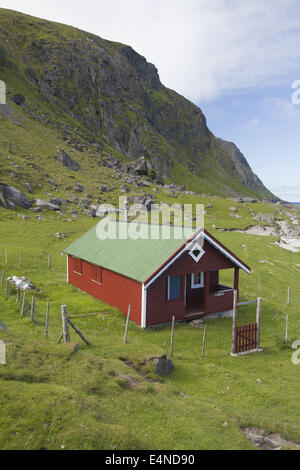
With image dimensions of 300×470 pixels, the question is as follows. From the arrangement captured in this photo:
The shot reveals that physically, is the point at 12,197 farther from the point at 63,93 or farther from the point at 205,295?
the point at 63,93

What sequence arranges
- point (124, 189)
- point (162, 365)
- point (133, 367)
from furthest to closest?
point (124, 189)
point (162, 365)
point (133, 367)

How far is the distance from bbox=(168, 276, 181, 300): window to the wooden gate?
5.72 metres

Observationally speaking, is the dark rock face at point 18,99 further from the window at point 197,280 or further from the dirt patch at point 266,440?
the dirt patch at point 266,440

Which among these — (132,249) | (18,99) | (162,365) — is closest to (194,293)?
(132,249)

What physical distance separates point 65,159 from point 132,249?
81.1 m

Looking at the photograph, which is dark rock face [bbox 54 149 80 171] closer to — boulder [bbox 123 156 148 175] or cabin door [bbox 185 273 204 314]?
boulder [bbox 123 156 148 175]

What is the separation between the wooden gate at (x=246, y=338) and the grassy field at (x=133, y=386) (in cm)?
82

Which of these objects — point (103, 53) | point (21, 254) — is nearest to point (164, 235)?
point (21, 254)

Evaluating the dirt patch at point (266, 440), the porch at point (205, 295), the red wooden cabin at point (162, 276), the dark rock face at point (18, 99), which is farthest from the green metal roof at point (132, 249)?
the dark rock face at point (18, 99)

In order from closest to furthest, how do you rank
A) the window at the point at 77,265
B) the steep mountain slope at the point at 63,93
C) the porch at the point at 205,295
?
the porch at the point at 205,295
the window at the point at 77,265
the steep mountain slope at the point at 63,93

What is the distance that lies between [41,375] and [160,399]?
15.7ft

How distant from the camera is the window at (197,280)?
2722cm

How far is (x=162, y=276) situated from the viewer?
24328 mm

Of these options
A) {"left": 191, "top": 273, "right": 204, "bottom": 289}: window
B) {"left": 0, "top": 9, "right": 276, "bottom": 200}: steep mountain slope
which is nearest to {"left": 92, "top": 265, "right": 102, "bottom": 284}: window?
{"left": 191, "top": 273, "right": 204, "bottom": 289}: window
